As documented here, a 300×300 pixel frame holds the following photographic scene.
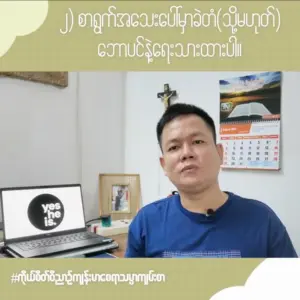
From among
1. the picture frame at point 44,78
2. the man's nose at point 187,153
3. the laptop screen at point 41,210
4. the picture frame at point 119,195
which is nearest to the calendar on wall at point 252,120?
the man's nose at point 187,153

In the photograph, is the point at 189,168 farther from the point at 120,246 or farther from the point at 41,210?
the point at 41,210

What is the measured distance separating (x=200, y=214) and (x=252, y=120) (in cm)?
30

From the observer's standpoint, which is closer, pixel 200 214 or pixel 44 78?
pixel 200 214

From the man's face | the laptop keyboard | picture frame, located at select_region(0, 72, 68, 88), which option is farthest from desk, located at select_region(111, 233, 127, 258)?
picture frame, located at select_region(0, 72, 68, 88)

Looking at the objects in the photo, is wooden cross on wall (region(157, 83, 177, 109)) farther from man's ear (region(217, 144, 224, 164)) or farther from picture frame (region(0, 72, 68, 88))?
picture frame (region(0, 72, 68, 88))

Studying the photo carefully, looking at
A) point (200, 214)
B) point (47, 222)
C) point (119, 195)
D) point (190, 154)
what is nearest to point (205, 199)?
point (200, 214)

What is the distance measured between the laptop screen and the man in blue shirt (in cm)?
45

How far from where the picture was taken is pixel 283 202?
74 cm

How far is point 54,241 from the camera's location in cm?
95

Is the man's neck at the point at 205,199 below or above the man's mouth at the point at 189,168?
below

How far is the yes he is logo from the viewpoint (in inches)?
39.4

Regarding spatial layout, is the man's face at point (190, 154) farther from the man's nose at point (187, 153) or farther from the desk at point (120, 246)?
the desk at point (120, 246)

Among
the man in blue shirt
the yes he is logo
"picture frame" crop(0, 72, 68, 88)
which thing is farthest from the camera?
the yes he is logo

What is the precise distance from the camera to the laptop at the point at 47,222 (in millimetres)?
887
